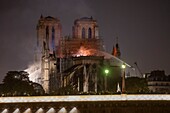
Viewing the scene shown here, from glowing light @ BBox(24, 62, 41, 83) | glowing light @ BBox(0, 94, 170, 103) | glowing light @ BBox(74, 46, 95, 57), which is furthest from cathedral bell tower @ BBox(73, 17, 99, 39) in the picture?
glowing light @ BBox(0, 94, 170, 103)

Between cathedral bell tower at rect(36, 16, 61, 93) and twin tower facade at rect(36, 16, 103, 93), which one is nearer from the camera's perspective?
cathedral bell tower at rect(36, 16, 61, 93)

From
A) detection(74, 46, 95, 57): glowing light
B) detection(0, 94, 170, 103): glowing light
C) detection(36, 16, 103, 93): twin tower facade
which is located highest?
detection(36, 16, 103, 93): twin tower facade

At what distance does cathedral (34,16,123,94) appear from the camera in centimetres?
11098

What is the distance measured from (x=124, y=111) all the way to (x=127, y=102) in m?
1.42

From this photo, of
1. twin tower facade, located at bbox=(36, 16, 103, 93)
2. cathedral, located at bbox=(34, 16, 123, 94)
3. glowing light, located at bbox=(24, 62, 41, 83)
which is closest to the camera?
cathedral, located at bbox=(34, 16, 123, 94)

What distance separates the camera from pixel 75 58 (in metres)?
127

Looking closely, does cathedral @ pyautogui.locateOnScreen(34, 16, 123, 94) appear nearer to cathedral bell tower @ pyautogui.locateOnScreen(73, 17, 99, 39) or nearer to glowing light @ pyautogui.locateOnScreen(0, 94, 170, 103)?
cathedral bell tower @ pyautogui.locateOnScreen(73, 17, 99, 39)

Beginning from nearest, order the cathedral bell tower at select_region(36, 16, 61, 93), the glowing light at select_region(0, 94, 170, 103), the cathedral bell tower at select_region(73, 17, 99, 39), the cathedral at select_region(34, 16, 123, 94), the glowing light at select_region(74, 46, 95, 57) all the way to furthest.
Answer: the glowing light at select_region(0, 94, 170, 103) < the cathedral at select_region(34, 16, 123, 94) < the glowing light at select_region(74, 46, 95, 57) < the cathedral bell tower at select_region(36, 16, 61, 93) < the cathedral bell tower at select_region(73, 17, 99, 39)

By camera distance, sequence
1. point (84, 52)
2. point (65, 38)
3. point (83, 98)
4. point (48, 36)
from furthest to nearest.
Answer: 1. point (65, 38)
2. point (48, 36)
3. point (84, 52)
4. point (83, 98)

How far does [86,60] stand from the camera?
124062 millimetres

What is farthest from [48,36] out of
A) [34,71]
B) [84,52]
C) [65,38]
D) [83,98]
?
[83,98]

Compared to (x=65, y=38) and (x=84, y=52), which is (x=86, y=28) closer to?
(x=65, y=38)

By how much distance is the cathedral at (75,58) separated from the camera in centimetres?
11098

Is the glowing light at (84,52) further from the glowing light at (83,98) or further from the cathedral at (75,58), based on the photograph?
the glowing light at (83,98)
